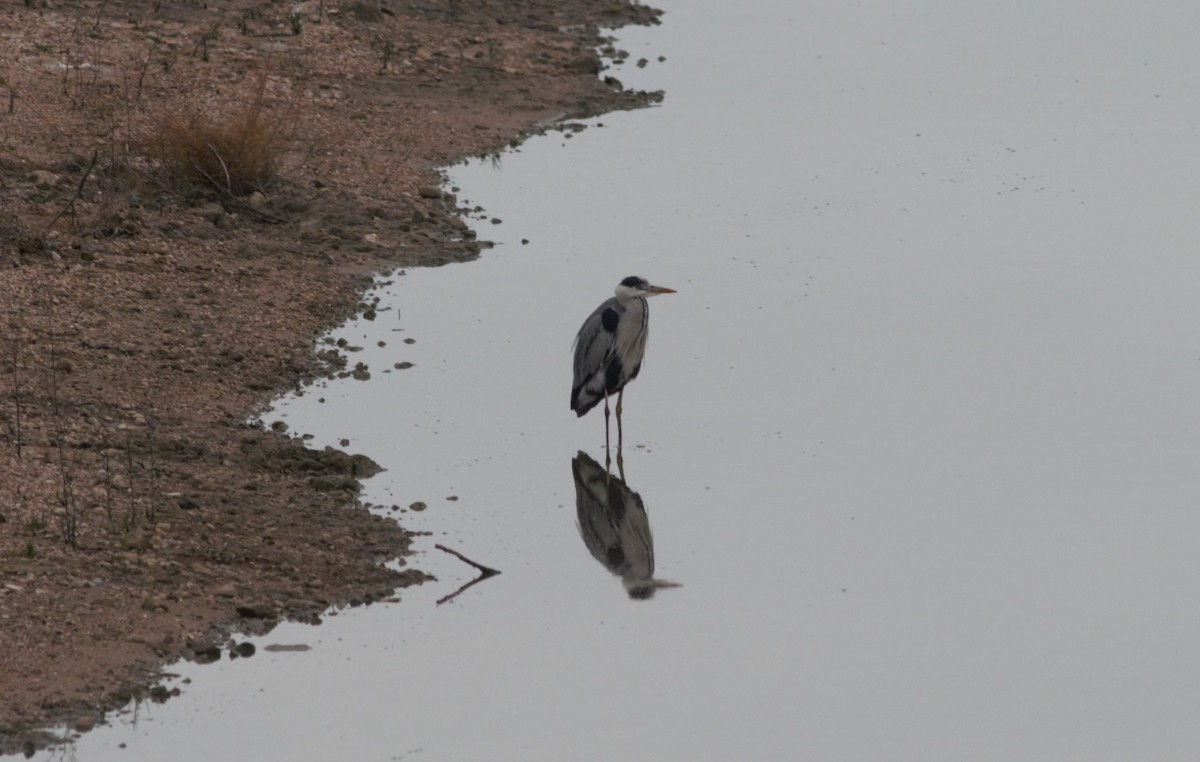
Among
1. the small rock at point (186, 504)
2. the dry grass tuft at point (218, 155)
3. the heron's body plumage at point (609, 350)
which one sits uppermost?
the dry grass tuft at point (218, 155)

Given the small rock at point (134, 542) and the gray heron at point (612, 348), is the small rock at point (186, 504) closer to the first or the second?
the small rock at point (134, 542)

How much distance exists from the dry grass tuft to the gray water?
172 centimetres

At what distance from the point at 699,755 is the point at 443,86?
11926 mm

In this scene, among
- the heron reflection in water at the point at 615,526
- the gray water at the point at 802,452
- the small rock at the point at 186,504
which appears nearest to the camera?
the gray water at the point at 802,452

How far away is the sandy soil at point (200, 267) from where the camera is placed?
811 cm

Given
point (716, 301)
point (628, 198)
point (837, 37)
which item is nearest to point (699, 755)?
point (716, 301)

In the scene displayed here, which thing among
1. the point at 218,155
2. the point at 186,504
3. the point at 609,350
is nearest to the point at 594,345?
the point at 609,350

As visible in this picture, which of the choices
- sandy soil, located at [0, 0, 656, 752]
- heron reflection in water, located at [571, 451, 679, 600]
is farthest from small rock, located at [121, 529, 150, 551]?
heron reflection in water, located at [571, 451, 679, 600]

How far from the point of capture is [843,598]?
8.77m

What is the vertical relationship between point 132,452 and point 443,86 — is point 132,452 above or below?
below

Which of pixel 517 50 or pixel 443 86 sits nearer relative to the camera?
pixel 443 86

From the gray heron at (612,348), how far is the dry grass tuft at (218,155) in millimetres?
3844

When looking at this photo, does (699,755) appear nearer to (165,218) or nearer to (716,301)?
(716,301)

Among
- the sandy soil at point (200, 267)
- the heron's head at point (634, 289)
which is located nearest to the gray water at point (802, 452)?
the sandy soil at point (200, 267)
